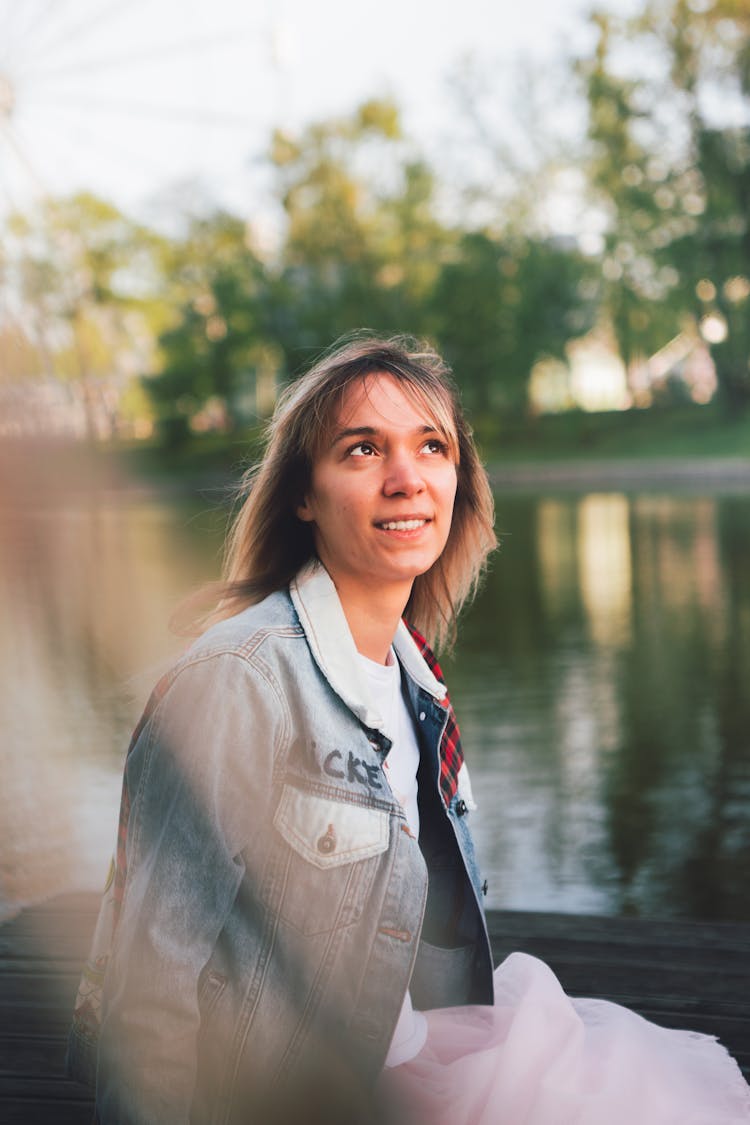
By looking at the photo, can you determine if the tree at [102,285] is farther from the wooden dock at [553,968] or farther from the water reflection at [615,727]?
the wooden dock at [553,968]

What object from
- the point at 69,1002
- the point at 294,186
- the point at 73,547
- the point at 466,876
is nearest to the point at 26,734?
the point at 69,1002

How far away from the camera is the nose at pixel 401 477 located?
1732 millimetres

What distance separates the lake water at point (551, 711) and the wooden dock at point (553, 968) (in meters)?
0.76

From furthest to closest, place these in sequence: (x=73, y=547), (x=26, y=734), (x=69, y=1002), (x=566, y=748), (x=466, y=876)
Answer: (x=73, y=547) → (x=26, y=734) → (x=566, y=748) → (x=69, y=1002) → (x=466, y=876)

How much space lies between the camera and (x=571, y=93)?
38094mm

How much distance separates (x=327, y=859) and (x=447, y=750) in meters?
0.39

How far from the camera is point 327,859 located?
5.06 feet

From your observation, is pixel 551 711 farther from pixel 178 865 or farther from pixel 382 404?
pixel 178 865

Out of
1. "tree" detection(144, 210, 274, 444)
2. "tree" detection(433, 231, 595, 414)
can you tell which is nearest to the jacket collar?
"tree" detection(433, 231, 595, 414)

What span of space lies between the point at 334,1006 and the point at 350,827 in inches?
8.4

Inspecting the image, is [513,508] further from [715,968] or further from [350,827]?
[350,827]

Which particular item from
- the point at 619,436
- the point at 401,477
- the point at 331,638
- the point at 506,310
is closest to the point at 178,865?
the point at 331,638

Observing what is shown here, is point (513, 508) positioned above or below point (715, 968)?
below

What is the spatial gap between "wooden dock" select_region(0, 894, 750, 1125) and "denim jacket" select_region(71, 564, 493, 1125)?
0.88 m
